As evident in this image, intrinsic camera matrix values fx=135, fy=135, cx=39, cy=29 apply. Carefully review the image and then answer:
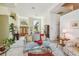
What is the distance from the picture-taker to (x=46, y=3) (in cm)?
226

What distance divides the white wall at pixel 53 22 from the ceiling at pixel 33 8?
0.35 ft

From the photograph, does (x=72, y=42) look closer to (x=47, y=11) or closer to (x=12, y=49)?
(x=47, y=11)

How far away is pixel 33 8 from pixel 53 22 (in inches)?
16.1

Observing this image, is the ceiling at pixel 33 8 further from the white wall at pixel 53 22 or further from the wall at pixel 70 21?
the wall at pixel 70 21

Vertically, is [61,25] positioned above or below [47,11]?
below

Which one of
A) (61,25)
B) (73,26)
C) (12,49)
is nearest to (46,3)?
(61,25)

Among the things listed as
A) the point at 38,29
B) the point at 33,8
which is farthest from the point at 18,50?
the point at 33,8

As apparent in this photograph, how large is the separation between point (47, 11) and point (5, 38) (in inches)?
33.0

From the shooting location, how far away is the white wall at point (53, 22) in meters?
2.24

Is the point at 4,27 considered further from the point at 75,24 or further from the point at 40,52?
the point at 75,24

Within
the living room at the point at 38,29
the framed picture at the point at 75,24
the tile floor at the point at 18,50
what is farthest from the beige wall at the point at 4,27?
the framed picture at the point at 75,24

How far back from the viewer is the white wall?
7.34 ft

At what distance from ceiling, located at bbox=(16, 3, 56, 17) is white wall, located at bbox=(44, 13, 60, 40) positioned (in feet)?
0.35

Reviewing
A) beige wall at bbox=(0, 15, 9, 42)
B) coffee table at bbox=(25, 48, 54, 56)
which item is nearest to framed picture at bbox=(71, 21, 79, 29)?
coffee table at bbox=(25, 48, 54, 56)
